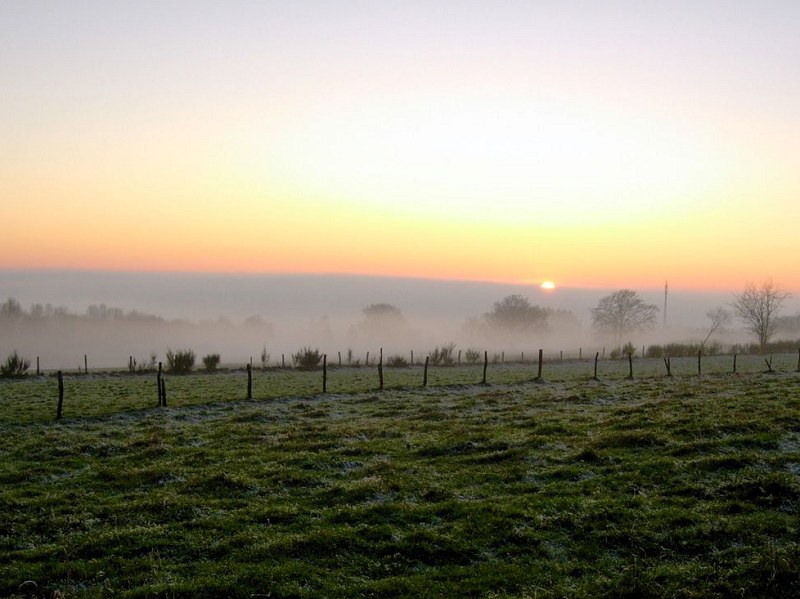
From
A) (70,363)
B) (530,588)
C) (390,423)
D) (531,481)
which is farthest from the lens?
(70,363)

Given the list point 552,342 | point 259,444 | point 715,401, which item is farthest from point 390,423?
point 552,342

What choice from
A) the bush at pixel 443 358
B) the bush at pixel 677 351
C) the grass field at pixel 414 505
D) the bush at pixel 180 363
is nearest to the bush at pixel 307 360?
the bush at pixel 180 363

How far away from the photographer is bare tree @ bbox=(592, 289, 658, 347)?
13230 cm

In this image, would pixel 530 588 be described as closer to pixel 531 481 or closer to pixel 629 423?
pixel 531 481

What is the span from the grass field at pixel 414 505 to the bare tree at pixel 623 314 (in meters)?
114

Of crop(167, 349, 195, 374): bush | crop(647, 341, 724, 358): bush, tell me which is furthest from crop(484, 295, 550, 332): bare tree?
crop(167, 349, 195, 374): bush

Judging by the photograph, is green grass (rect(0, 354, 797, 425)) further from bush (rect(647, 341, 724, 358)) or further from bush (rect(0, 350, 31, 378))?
bush (rect(647, 341, 724, 358))

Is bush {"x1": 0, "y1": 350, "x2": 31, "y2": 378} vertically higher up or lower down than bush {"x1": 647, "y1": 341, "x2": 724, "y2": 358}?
lower down

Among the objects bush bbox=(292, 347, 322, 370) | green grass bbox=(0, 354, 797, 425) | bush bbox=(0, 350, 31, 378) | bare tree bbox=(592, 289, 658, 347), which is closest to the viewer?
green grass bbox=(0, 354, 797, 425)

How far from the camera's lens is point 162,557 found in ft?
32.5

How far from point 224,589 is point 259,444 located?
1143 cm

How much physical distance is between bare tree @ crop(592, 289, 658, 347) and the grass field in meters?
114

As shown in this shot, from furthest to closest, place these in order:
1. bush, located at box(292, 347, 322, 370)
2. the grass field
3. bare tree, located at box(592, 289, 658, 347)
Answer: bare tree, located at box(592, 289, 658, 347) → bush, located at box(292, 347, 322, 370) → the grass field

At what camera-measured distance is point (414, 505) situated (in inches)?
486
